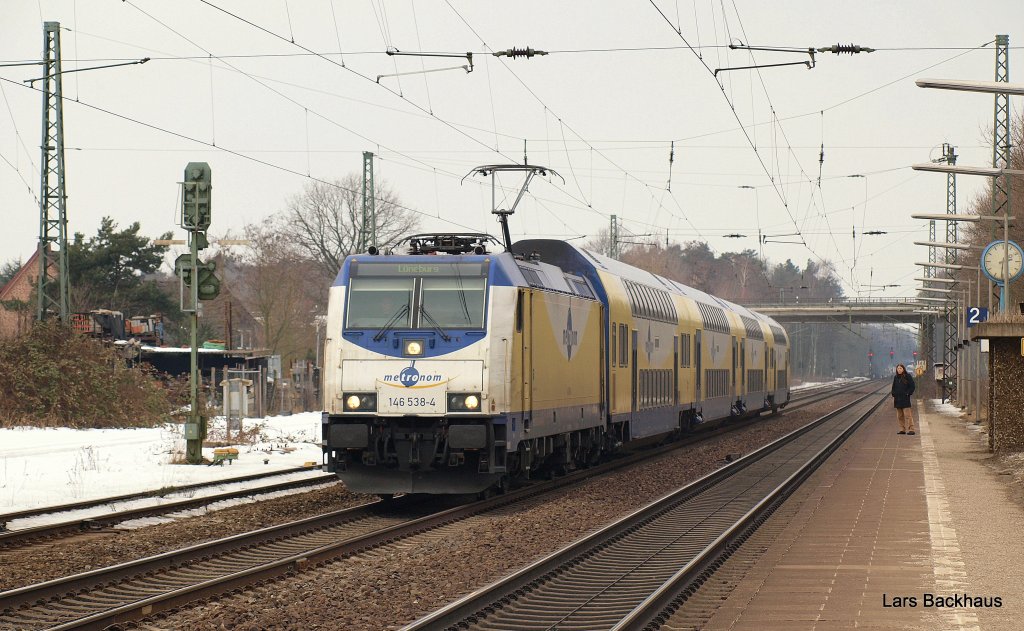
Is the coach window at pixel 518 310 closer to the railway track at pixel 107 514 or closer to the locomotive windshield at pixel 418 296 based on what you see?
the locomotive windshield at pixel 418 296

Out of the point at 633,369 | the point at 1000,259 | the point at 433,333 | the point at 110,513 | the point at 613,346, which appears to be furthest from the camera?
the point at 1000,259

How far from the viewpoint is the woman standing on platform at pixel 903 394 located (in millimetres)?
30967

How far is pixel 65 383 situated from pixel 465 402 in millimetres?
17521

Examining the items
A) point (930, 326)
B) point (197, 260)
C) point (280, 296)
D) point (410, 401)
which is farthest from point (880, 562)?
point (930, 326)

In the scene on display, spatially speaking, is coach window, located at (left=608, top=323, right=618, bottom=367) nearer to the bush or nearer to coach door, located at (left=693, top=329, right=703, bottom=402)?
coach door, located at (left=693, top=329, right=703, bottom=402)

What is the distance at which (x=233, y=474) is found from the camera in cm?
2023

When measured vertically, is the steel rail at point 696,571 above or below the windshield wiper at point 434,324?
below

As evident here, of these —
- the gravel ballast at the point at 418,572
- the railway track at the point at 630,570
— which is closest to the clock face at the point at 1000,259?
the railway track at the point at 630,570

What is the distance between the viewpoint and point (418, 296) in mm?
15750

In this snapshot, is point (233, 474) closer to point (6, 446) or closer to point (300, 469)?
point (300, 469)

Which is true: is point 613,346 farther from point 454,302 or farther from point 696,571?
point 696,571

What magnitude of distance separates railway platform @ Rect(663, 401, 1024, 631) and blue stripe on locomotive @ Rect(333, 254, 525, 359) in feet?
14.1

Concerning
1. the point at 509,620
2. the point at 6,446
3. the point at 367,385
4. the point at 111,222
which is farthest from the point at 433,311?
the point at 111,222

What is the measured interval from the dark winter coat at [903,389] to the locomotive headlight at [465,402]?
61.2 feet
